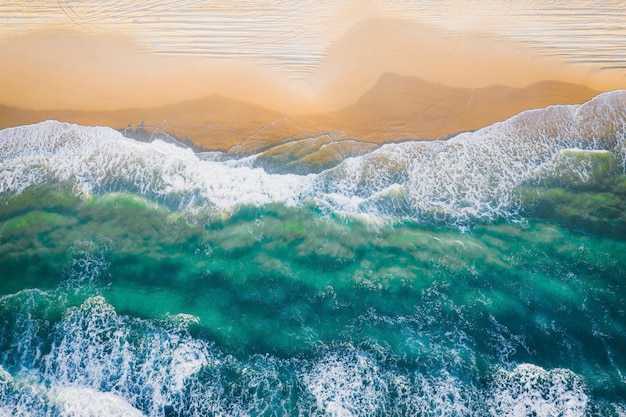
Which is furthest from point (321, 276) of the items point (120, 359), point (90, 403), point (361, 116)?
point (90, 403)

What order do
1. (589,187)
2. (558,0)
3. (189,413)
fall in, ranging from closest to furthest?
(189,413), (589,187), (558,0)

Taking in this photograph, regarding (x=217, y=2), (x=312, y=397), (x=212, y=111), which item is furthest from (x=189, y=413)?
(x=217, y=2)

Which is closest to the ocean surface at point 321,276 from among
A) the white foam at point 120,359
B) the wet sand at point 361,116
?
the white foam at point 120,359

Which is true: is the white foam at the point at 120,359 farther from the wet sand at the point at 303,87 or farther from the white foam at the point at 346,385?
the wet sand at the point at 303,87

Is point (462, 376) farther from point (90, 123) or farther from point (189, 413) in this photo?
point (90, 123)

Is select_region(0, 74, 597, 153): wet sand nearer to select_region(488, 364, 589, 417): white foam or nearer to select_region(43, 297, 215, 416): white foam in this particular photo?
select_region(43, 297, 215, 416): white foam

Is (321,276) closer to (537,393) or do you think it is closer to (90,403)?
(537,393)

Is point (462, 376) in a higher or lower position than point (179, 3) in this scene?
lower
